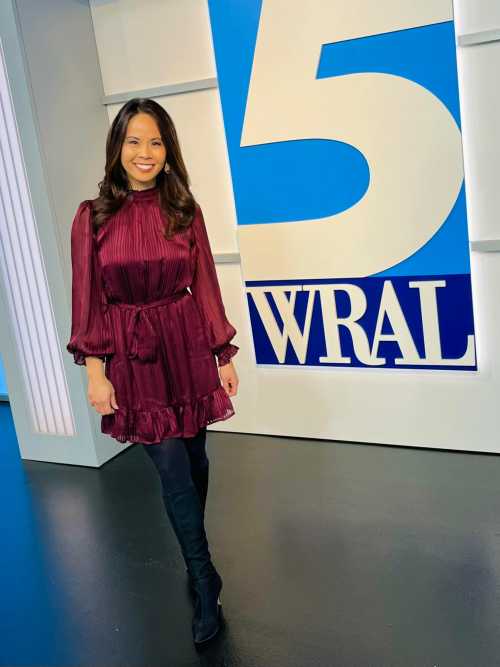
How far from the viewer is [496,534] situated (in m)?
2.44

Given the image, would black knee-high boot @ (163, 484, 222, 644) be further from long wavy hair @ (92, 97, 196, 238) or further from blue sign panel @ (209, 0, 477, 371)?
blue sign panel @ (209, 0, 477, 371)

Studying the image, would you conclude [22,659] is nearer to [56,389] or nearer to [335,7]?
[56,389]

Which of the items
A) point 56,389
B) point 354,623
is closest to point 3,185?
point 56,389

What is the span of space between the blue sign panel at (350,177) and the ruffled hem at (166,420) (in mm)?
1203

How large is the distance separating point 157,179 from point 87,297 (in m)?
0.43

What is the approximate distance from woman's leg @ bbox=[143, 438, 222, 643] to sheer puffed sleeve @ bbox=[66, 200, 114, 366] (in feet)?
1.11

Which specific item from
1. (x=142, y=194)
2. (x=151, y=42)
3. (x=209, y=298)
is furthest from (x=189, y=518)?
(x=151, y=42)

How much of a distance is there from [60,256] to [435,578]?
83.0 inches

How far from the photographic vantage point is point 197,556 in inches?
83.5

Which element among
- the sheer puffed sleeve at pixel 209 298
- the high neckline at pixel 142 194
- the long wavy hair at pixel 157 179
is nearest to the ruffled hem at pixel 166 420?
the sheer puffed sleeve at pixel 209 298

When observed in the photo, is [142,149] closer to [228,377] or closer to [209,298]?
[209,298]

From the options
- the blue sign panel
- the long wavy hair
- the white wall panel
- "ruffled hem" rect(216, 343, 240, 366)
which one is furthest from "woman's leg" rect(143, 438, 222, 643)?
the white wall panel

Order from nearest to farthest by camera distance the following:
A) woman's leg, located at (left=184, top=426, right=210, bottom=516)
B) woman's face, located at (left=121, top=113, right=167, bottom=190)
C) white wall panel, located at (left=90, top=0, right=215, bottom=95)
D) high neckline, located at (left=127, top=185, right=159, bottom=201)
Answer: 1. woman's face, located at (left=121, top=113, right=167, bottom=190)
2. high neckline, located at (left=127, top=185, right=159, bottom=201)
3. woman's leg, located at (left=184, top=426, right=210, bottom=516)
4. white wall panel, located at (left=90, top=0, right=215, bottom=95)

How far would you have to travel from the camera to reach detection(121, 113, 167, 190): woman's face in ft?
6.56
